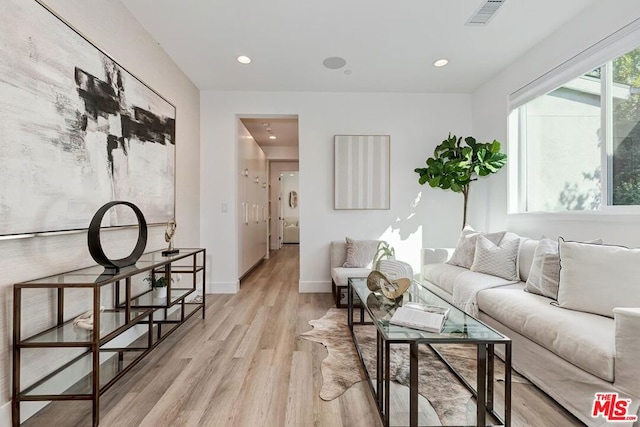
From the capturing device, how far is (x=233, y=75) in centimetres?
380

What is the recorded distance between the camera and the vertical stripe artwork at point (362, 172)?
4289 mm

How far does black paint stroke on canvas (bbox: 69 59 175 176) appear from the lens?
6.53 feet

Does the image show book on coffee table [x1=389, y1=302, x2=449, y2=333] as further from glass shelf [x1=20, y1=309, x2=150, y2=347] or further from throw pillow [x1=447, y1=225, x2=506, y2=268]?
throw pillow [x1=447, y1=225, x2=506, y2=268]

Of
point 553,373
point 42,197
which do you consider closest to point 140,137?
point 42,197

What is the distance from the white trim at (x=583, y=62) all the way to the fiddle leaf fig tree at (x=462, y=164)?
57 cm

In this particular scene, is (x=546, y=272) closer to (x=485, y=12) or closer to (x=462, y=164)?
(x=462, y=164)

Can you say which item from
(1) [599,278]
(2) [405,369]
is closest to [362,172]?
(2) [405,369]

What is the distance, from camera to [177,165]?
350 centimetres

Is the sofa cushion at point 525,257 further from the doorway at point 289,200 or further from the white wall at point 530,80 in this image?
the doorway at point 289,200

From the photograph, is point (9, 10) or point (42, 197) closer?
point (9, 10)

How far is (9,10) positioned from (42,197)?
35.0 inches

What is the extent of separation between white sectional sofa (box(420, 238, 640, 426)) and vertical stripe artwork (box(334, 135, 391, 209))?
1971 mm

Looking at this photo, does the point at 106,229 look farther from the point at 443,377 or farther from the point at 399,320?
the point at 443,377

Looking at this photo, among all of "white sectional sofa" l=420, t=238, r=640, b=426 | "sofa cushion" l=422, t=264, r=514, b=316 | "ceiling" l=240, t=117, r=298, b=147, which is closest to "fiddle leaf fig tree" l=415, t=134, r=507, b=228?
"sofa cushion" l=422, t=264, r=514, b=316
